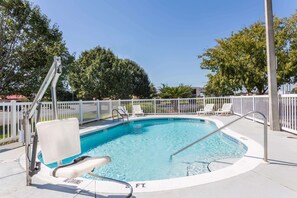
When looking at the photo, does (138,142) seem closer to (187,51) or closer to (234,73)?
(234,73)

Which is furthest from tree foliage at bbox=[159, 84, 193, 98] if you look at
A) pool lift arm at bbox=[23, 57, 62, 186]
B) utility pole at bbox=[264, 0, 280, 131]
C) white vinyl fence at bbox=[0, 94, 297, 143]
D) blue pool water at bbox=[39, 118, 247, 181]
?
pool lift arm at bbox=[23, 57, 62, 186]

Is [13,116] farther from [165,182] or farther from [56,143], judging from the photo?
[165,182]

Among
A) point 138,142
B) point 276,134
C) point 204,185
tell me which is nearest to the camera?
point 204,185

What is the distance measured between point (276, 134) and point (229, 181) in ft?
13.0

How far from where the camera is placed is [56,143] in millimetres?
2480

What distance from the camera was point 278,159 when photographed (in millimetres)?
3523

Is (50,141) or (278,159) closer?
(50,141)

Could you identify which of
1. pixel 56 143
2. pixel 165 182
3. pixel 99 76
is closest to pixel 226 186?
pixel 165 182

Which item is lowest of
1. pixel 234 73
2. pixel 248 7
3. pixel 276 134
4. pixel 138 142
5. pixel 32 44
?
pixel 138 142

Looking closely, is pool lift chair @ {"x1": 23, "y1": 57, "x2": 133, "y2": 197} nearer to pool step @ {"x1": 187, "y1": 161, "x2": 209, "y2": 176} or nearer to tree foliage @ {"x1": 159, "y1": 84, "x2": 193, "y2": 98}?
pool step @ {"x1": 187, "y1": 161, "x2": 209, "y2": 176}

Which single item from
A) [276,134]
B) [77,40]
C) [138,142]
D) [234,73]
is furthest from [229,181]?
[77,40]

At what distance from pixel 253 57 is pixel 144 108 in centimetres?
850

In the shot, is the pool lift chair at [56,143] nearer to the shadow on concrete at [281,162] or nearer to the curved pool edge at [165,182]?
the curved pool edge at [165,182]

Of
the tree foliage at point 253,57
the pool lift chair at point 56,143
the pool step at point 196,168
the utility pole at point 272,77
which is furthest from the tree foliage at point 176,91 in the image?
the pool lift chair at point 56,143
